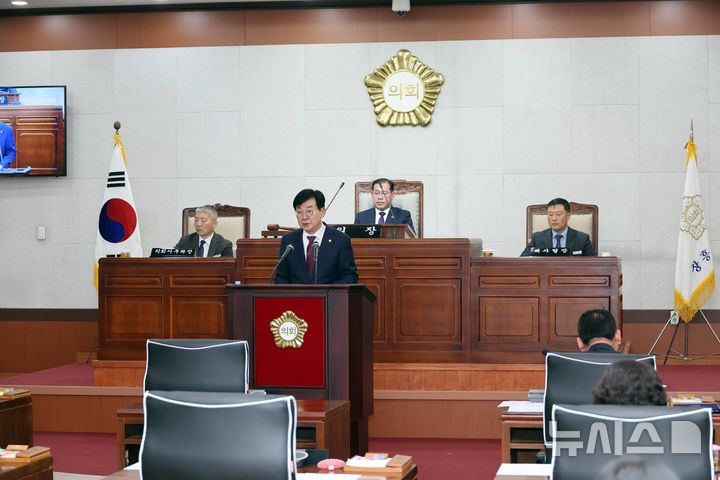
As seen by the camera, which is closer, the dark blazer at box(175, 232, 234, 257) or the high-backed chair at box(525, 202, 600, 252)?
the dark blazer at box(175, 232, 234, 257)

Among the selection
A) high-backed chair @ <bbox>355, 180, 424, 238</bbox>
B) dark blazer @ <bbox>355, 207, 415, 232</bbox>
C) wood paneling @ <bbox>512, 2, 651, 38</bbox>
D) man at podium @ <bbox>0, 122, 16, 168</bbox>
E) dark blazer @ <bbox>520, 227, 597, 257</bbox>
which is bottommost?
dark blazer @ <bbox>520, 227, 597, 257</bbox>

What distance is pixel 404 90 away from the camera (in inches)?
359

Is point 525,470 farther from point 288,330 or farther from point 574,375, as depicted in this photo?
point 288,330

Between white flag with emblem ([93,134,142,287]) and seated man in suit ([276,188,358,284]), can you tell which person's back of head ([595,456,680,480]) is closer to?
seated man in suit ([276,188,358,284])

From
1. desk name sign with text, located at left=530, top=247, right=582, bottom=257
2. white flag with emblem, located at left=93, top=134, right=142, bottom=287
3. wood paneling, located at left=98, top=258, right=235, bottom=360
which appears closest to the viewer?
desk name sign with text, located at left=530, top=247, right=582, bottom=257

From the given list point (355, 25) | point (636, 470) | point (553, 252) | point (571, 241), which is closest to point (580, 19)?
point (355, 25)

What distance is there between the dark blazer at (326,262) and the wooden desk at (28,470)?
6.93 ft

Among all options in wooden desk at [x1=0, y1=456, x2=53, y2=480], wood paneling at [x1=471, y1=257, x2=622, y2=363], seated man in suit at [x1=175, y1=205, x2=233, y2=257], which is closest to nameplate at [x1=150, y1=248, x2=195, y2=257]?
seated man in suit at [x1=175, y1=205, x2=233, y2=257]

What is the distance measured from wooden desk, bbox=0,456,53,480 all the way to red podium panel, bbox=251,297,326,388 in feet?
4.47

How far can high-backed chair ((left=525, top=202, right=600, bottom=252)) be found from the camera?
7.79m

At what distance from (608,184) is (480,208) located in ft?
3.98

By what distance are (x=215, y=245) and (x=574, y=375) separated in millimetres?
4705

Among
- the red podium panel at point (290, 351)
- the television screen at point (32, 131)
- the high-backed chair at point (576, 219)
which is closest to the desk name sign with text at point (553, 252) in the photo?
the high-backed chair at point (576, 219)

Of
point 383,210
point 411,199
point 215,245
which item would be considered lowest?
point 215,245
